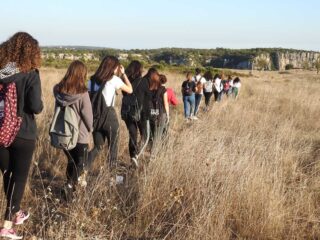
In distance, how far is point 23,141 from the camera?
4008 mm

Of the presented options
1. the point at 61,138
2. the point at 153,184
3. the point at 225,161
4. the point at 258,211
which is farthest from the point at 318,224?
the point at 61,138

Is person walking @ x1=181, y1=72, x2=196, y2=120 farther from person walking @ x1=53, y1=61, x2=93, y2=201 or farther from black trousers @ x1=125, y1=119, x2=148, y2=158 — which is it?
person walking @ x1=53, y1=61, x2=93, y2=201

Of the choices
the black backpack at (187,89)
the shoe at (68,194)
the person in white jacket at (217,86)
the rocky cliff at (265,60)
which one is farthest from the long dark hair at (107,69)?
the rocky cliff at (265,60)

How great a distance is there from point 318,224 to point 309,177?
1.47 m

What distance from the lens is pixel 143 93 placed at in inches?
285

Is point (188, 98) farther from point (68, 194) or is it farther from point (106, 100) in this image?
point (68, 194)

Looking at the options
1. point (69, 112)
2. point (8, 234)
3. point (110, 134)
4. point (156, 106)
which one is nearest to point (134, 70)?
point (156, 106)

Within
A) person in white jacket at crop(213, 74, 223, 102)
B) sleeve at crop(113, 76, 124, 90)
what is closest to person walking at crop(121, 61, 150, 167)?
sleeve at crop(113, 76, 124, 90)

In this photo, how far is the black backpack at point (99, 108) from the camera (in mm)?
5902

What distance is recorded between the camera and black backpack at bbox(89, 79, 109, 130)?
590 centimetres

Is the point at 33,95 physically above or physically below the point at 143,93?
above

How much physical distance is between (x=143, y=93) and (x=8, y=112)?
356 centimetres

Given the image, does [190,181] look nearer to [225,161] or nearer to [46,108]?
[225,161]

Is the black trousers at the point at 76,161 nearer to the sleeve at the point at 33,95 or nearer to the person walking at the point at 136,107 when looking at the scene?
the sleeve at the point at 33,95
